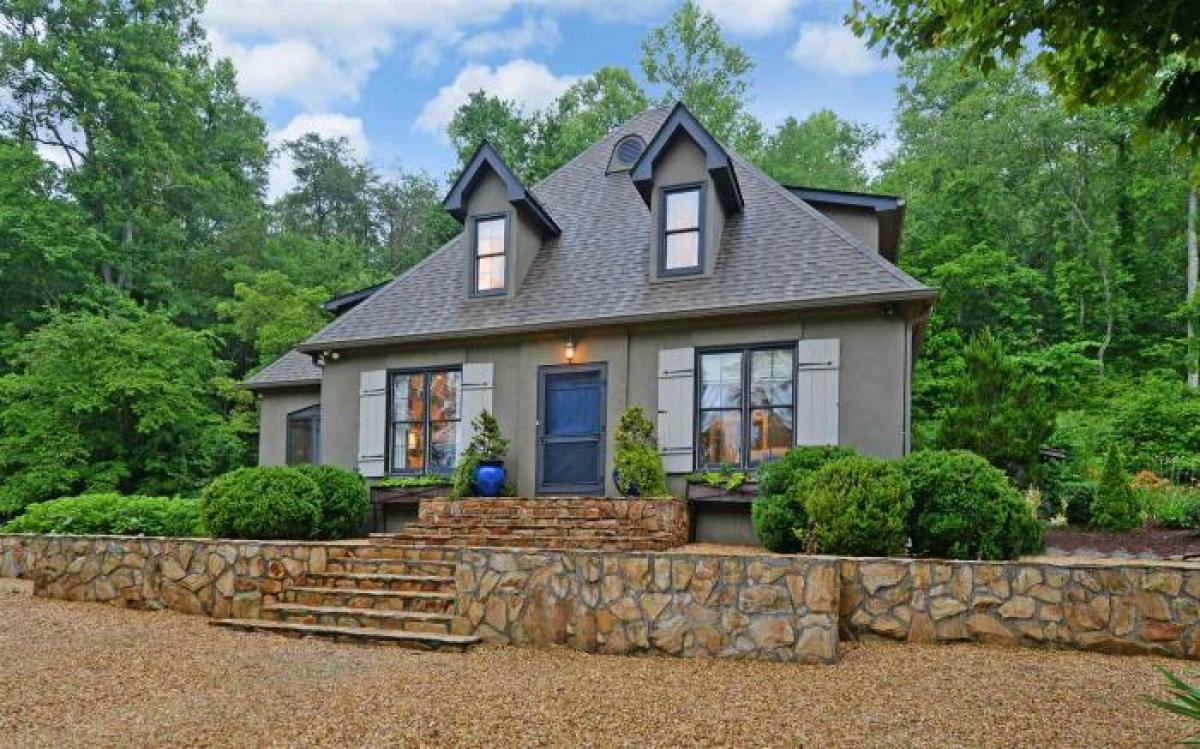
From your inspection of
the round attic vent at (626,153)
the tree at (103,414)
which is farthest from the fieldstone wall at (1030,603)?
the tree at (103,414)

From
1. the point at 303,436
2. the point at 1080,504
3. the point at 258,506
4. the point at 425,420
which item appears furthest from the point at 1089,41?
the point at 303,436

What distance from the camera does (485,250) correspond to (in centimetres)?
1228

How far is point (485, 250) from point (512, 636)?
23.2 feet

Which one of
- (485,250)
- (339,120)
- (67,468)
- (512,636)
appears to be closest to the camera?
(512,636)

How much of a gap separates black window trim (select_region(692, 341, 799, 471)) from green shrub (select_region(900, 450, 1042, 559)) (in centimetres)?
268

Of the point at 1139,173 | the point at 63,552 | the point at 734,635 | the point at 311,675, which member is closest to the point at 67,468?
the point at 63,552

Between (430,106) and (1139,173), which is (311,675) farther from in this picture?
(430,106)

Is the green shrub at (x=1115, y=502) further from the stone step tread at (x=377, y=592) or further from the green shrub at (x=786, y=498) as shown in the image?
the stone step tread at (x=377, y=592)

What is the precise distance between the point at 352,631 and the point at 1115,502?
9.33 meters

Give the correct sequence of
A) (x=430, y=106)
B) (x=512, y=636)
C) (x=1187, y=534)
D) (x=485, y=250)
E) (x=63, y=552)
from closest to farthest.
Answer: (x=512, y=636) < (x=63, y=552) < (x=1187, y=534) < (x=485, y=250) < (x=430, y=106)

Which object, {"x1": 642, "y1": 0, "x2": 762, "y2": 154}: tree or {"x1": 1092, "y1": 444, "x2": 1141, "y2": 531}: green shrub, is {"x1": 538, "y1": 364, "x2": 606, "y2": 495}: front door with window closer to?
{"x1": 1092, "y1": 444, "x2": 1141, "y2": 531}: green shrub

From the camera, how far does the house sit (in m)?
9.84

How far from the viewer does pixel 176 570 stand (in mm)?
Result: 7883

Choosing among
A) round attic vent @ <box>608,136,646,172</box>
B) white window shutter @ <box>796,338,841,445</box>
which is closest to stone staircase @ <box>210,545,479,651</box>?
white window shutter @ <box>796,338,841,445</box>
